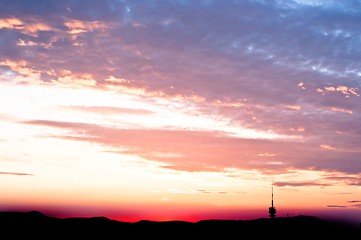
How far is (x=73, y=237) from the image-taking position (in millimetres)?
196875

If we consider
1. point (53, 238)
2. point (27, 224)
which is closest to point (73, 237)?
point (53, 238)

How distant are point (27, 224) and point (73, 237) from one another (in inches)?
866

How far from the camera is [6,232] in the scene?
591 ft

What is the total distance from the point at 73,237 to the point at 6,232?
3002 centimetres

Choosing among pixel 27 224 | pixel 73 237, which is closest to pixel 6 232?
pixel 27 224

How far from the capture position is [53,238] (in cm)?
19038

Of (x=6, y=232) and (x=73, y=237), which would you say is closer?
(x=6, y=232)

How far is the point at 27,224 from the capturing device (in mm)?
197000

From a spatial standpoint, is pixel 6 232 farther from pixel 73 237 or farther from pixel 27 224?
pixel 73 237

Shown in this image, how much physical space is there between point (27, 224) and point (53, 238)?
1609cm

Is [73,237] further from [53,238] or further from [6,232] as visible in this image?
[6,232]

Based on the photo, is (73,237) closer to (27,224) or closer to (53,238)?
(53,238)

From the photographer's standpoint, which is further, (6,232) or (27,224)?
(27,224)
